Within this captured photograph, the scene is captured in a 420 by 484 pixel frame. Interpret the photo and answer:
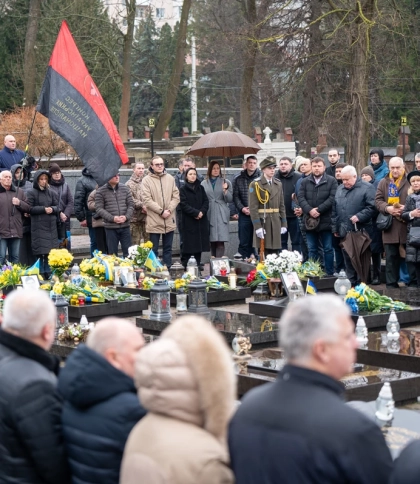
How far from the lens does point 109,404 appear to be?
13.1 ft

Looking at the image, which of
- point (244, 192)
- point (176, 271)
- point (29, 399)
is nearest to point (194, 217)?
point (244, 192)

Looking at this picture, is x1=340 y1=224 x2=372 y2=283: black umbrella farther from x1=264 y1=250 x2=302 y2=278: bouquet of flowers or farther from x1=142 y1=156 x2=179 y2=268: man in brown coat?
x1=142 y1=156 x2=179 y2=268: man in brown coat

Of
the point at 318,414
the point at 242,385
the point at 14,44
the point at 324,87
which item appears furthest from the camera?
the point at 14,44

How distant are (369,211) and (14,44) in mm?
32531

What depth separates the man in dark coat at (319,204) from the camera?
15234 millimetres

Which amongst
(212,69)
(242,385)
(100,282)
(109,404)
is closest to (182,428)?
(109,404)

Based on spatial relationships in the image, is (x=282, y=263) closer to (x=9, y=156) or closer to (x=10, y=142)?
(x=10, y=142)

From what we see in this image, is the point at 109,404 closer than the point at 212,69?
Yes

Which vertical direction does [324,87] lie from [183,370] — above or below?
above

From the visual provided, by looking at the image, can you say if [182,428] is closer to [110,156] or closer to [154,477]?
[154,477]

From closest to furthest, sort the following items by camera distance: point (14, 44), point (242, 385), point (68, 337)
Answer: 1. point (242, 385)
2. point (68, 337)
3. point (14, 44)

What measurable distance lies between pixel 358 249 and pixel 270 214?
75.7 inches

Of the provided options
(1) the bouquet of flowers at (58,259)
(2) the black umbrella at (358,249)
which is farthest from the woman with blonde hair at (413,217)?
(1) the bouquet of flowers at (58,259)

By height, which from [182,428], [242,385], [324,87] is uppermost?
[324,87]
